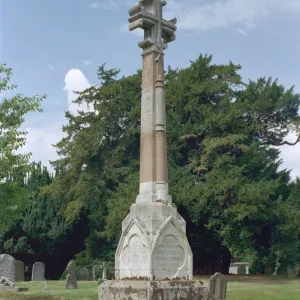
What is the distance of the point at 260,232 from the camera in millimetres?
27469

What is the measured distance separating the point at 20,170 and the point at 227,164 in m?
15.5

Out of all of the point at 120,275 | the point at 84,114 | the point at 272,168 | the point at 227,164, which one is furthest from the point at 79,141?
the point at 120,275

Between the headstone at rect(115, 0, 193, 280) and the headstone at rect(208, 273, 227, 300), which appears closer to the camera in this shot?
the headstone at rect(115, 0, 193, 280)

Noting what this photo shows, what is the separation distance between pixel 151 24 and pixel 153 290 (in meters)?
5.34

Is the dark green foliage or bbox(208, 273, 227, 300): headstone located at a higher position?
the dark green foliage

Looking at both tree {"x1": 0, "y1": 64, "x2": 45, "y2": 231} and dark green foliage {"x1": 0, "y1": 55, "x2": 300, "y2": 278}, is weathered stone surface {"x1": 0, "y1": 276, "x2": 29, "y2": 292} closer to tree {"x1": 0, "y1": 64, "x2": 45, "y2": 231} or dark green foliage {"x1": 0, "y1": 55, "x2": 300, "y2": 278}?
tree {"x1": 0, "y1": 64, "x2": 45, "y2": 231}

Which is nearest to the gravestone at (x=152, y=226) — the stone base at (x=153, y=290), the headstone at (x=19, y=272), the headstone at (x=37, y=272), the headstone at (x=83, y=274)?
the stone base at (x=153, y=290)

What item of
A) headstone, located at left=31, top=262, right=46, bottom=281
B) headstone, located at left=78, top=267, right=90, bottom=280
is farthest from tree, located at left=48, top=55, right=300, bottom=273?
headstone, located at left=31, top=262, right=46, bottom=281

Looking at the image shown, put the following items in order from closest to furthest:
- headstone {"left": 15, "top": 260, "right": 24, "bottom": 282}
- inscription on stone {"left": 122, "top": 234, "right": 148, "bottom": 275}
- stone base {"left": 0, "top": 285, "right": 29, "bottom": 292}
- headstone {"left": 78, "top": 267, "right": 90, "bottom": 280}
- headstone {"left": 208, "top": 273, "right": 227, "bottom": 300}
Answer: inscription on stone {"left": 122, "top": 234, "right": 148, "bottom": 275}, headstone {"left": 208, "top": 273, "right": 227, "bottom": 300}, stone base {"left": 0, "top": 285, "right": 29, "bottom": 292}, headstone {"left": 15, "top": 260, "right": 24, "bottom": 282}, headstone {"left": 78, "top": 267, "right": 90, "bottom": 280}

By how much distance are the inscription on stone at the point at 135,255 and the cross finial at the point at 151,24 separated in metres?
3.95

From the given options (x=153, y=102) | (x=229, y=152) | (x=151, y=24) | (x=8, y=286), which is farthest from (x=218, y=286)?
(x=229, y=152)

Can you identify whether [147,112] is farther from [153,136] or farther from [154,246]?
[154,246]

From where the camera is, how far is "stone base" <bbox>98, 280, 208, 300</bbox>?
8000mm

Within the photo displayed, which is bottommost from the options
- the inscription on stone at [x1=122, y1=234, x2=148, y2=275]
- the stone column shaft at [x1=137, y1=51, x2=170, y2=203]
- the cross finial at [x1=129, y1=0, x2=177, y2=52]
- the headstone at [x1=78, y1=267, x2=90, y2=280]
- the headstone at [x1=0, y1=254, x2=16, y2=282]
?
the headstone at [x1=78, y1=267, x2=90, y2=280]
